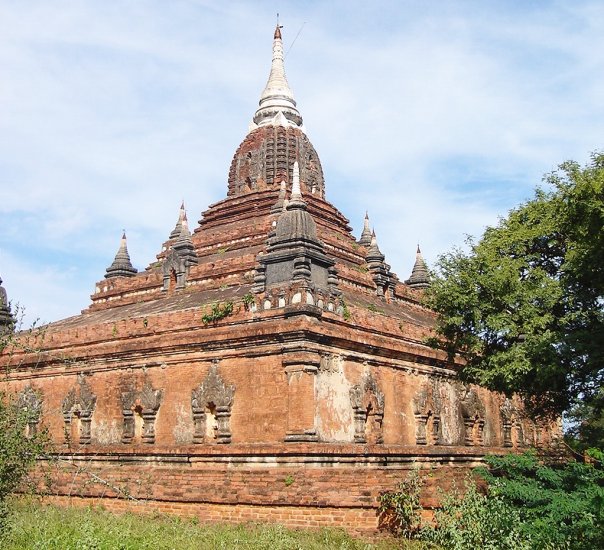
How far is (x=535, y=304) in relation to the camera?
1727 cm

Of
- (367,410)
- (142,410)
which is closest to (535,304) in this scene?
(367,410)

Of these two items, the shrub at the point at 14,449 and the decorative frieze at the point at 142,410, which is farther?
the decorative frieze at the point at 142,410

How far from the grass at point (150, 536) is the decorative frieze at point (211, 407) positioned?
339 cm

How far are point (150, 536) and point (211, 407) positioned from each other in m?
6.10

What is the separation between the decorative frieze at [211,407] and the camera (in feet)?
56.3

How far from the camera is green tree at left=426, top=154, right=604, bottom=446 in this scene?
16.0 m

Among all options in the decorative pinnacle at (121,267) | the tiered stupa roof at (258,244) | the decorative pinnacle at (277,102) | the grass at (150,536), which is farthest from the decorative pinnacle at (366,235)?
the grass at (150,536)

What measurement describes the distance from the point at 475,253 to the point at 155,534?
10713 mm

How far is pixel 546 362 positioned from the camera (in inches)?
655

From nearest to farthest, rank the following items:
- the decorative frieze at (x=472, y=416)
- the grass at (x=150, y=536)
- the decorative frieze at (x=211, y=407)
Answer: the grass at (x=150, y=536) < the decorative frieze at (x=211, y=407) < the decorative frieze at (x=472, y=416)

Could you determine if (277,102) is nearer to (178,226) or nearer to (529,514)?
(178,226)

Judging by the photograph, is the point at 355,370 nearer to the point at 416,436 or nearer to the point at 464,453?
the point at 416,436

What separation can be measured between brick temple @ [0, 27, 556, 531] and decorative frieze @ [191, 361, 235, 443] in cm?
4

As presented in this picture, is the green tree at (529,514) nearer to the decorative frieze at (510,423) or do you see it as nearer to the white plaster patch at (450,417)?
the white plaster patch at (450,417)
